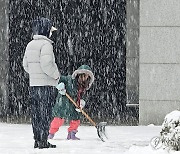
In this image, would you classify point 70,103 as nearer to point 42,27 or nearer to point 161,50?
point 42,27

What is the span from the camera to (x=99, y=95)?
18.6 metres

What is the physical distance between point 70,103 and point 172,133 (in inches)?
121

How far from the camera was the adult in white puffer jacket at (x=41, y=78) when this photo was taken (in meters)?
9.62

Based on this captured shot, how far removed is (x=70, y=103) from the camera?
11.2 metres

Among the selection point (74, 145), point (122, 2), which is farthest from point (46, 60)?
point (122, 2)

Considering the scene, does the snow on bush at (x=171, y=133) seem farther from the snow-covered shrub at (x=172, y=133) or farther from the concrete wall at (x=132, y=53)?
the concrete wall at (x=132, y=53)

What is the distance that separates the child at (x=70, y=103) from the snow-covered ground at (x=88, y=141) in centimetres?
24

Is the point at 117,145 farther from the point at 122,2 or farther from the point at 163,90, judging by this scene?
the point at 122,2

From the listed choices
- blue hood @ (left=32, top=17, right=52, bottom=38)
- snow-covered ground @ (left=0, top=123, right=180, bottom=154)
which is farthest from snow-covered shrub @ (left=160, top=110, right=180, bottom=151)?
blue hood @ (left=32, top=17, right=52, bottom=38)

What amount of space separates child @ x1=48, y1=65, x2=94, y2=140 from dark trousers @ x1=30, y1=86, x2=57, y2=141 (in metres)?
1.26

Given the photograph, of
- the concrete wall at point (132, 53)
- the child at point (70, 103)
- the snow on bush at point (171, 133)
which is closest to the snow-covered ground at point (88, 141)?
the snow on bush at point (171, 133)

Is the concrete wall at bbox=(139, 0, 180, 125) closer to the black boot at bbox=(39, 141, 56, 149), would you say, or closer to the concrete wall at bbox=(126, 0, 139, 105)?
the concrete wall at bbox=(126, 0, 139, 105)

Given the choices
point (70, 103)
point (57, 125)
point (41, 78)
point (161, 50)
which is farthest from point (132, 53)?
point (41, 78)

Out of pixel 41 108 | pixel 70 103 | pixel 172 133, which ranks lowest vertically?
pixel 70 103
